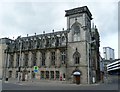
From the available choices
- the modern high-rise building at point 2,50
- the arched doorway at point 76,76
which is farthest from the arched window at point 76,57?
the modern high-rise building at point 2,50

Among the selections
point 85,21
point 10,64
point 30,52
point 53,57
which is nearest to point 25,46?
point 30,52

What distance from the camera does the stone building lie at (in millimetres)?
44156

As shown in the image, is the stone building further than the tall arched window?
No

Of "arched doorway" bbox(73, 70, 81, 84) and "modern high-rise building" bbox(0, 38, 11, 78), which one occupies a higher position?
"modern high-rise building" bbox(0, 38, 11, 78)

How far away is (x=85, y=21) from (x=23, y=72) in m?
25.4

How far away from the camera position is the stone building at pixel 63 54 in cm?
4416

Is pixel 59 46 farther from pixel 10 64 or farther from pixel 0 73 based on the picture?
pixel 0 73

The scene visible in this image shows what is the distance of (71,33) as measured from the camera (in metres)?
46.7

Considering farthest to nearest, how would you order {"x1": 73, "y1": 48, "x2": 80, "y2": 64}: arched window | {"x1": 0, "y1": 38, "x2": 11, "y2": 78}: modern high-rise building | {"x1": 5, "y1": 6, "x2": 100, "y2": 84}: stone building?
{"x1": 0, "y1": 38, "x2": 11, "y2": 78}: modern high-rise building, {"x1": 73, "y1": 48, "x2": 80, "y2": 64}: arched window, {"x1": 5, "y1": 6, "x2": 100, "y2": 84}: stone building

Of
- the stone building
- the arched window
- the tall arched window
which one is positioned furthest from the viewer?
the tall arched window

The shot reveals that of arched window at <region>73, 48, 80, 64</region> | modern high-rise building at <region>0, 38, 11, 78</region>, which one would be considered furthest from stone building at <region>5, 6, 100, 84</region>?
modern high-rise building at <region>0, 38, 11, 78</region>

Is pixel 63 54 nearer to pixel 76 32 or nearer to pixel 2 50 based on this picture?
pixel 76 32

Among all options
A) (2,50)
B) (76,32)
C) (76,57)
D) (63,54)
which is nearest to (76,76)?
(76,57)

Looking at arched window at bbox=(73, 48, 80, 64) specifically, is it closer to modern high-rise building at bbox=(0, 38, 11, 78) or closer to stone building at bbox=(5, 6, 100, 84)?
stone building at bbox=(5, 6, 100, 84)
